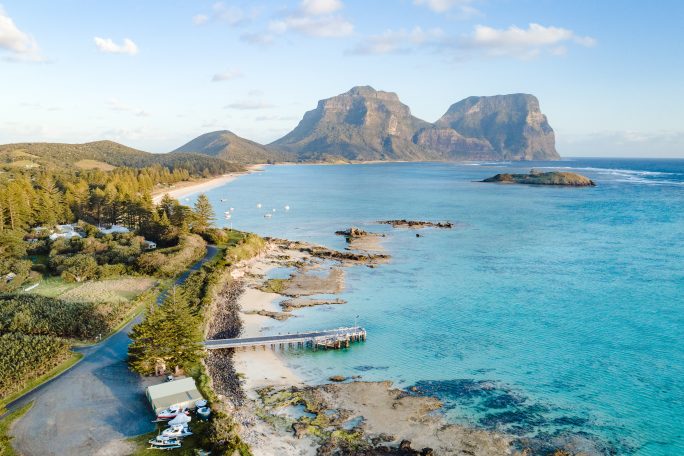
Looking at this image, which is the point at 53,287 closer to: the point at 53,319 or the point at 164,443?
the point at 53,319

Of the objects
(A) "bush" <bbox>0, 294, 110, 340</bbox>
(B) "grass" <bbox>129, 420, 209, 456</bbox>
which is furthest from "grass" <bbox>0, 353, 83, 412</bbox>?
(B) "grass" <bbox>129, 420, 209, 456</bbox>

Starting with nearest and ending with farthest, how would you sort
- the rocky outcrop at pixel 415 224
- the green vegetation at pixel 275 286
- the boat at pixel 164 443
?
the boat at pixel 164 443 < the green vegetation at pixel 275 286 < the rocky outcrop at pixel 415 224

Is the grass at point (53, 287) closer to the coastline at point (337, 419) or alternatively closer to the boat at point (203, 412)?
the coastline at point (337, 419)

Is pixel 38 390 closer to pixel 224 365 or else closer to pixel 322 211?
pixel 224 365

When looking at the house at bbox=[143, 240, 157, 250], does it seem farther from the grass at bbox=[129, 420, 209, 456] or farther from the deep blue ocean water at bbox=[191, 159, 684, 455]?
the grass at bbox=[129, 420, 209, 456]

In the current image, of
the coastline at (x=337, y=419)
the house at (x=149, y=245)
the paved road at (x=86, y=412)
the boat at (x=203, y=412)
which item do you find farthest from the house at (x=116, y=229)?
the boat at (x=203, y=412)

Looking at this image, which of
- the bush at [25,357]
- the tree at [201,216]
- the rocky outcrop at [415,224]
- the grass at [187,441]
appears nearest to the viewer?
the grass at [187,441]

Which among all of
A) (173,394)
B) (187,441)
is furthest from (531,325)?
(187,441)
